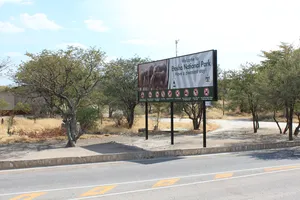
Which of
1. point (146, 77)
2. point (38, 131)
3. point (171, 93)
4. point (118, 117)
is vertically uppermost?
point (146, 77)

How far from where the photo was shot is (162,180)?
941cm

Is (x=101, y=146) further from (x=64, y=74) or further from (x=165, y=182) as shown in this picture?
(x=165, y=182)

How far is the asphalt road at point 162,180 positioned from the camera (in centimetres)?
767

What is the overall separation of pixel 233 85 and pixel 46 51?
15.8 meters

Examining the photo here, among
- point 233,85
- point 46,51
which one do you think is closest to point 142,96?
point 46,51

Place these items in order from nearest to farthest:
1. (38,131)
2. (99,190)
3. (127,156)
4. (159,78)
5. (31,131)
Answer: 1. (99,190)
2. (127,156)
3. (159,78)
4. (31,131)
5. (38,131)

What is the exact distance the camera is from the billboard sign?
51.7 feet

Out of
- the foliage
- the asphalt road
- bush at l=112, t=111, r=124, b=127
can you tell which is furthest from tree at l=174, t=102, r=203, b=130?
the asphalt road

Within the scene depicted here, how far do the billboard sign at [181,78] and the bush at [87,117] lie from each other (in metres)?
6.26

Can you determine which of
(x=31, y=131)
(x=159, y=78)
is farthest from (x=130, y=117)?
(x=159, y=78)

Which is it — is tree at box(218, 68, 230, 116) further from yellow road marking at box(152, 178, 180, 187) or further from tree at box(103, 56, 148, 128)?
yellow road marking at box(152, 178, 180, 187)

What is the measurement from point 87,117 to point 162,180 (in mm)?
17059

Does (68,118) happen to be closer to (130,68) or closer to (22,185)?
(22,185)

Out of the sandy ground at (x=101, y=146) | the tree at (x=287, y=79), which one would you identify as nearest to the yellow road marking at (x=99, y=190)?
the sandy ground at (x=101, y=146)
